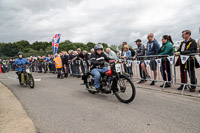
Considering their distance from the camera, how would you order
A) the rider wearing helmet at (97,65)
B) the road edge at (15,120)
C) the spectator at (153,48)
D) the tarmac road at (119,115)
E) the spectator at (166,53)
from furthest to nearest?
the spectator at (153,48)
the spectator at (166,53)
the rider wearing helmet at (97,65)
the road edge at (15,120)
the tarmac road at (119,115)

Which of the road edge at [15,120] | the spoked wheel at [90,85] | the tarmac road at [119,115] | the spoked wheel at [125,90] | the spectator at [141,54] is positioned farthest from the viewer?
the spectator at [141,54]

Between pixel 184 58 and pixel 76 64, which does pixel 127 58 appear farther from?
pixel 76 64

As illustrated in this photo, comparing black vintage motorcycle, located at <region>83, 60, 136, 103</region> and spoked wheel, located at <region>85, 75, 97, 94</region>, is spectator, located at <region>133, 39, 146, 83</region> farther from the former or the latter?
black vintage motorcycle, located at <region>83, 60, 136, 103</region>

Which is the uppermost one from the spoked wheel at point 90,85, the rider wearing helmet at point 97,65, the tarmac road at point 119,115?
the rider wearing helmet at point 97,65

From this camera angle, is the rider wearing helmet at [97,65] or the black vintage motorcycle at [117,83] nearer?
the black vintage motorcycle at [117,83]

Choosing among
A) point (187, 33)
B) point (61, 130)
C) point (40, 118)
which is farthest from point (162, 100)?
point (40, 118)

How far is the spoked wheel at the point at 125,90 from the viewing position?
4.27 metres

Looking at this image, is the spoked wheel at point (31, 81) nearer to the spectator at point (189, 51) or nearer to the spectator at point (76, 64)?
the spectator at point (76, 64)

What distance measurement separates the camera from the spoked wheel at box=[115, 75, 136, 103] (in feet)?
14.0

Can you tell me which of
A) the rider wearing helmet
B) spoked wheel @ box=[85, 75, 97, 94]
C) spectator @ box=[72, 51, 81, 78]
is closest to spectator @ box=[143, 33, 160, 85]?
the rider wearing helmet

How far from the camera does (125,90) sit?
4.49 metres

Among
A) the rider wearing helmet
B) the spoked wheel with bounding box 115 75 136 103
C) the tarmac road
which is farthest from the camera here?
the rider wearing helmet

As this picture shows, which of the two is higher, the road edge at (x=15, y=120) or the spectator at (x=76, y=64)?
the spectator at (x=76, y=64)

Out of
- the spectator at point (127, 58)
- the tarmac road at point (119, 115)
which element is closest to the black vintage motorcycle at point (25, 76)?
the tarmac road at point (119, 115)
